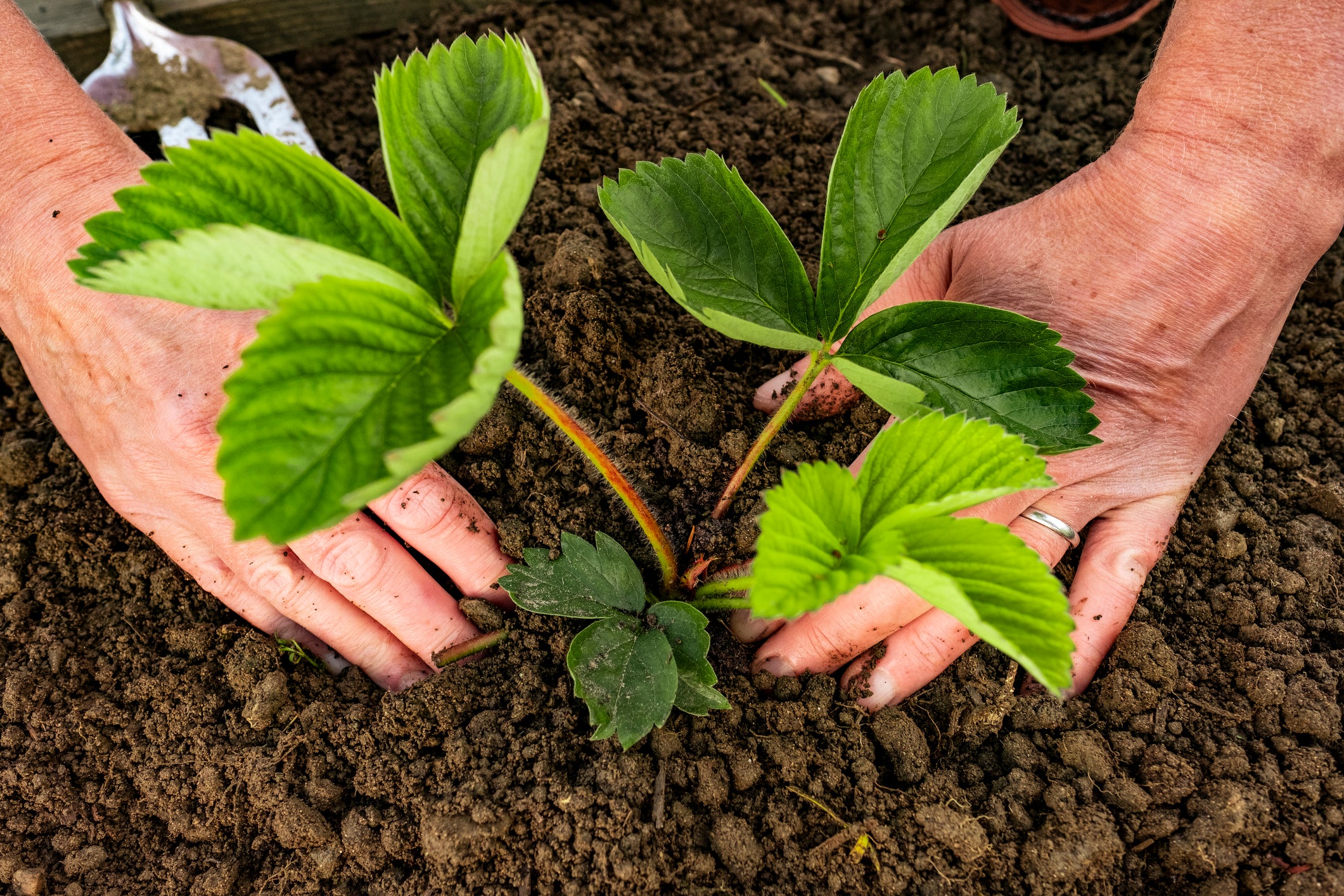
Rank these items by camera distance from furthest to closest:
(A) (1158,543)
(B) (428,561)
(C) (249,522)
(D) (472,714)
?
1. (B) (428,561)
2. (A) (1158,543)
3. (D) (472,714)
4. (C) (249,522)

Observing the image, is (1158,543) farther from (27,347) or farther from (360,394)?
(27,347)

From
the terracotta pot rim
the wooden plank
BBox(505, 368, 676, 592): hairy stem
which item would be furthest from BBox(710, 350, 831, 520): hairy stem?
the wooden plank

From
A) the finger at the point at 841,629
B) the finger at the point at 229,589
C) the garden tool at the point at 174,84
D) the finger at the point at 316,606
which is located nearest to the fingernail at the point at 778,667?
the finger at the point at 841,629

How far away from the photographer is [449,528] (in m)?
1.56

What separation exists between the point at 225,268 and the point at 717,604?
0.94m

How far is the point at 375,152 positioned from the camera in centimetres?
219

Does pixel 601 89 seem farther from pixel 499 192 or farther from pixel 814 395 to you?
pixel 499 192

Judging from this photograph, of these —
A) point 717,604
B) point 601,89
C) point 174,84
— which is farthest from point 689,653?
point 174,84

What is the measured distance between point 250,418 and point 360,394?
114 mm

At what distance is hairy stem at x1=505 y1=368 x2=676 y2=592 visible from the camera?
108 centimetres

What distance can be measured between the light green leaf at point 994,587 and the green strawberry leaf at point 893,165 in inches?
16.5

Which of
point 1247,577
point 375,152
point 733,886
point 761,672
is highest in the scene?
point 375,152

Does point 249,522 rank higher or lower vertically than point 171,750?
higher

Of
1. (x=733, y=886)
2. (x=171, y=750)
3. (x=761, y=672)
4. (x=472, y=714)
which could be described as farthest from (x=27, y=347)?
(x=733, y=886)
